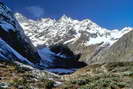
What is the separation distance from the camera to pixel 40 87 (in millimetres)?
40938

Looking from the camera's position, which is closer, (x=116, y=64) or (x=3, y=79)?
(x=3, y=79)

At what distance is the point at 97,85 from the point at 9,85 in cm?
936

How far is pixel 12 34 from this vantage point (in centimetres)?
19675

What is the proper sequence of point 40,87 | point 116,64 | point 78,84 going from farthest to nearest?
point 116,64, point 78,84, point 40,87

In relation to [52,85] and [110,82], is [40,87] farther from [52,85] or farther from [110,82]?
[110,82]

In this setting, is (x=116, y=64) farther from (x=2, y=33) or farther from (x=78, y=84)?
(x=2, y=33)

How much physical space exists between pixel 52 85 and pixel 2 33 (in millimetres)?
143219

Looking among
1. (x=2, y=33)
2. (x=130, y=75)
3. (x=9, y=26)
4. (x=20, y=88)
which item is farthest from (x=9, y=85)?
(x=9, y=26)

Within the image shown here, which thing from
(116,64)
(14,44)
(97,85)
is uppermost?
(14,44)

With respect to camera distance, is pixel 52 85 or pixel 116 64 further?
pixel 116 64

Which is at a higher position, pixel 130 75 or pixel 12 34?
pixel 12 34

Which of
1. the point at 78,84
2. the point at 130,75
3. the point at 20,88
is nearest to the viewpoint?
the point at 20,88

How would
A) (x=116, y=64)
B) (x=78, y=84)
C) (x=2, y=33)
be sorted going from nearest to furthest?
1. (x=78, y=84)
2. (x=116, y=64)
3. (x=2, y=33)

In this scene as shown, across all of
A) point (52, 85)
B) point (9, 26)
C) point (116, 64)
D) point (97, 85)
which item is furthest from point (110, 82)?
point (9, 26)
